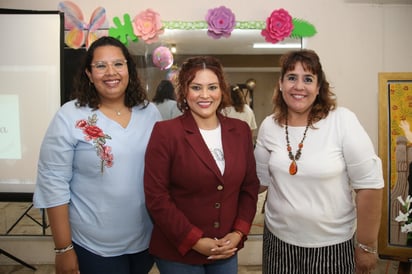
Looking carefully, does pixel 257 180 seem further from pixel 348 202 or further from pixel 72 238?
pixel 72 238

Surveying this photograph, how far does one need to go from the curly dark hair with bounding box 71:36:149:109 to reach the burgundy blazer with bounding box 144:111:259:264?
258 mm

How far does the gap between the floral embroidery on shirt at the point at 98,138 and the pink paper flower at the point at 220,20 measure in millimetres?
1606

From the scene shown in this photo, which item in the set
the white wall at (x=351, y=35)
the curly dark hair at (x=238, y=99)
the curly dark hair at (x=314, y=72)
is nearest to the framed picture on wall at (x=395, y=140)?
the white wall at (x=351, y=35)

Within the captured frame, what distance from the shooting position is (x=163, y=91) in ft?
9.11

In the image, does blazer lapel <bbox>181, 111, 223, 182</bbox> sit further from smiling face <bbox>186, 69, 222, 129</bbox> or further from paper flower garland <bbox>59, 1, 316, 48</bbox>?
paper flower garland <bbox>59, 1, 316, 48</bbox>

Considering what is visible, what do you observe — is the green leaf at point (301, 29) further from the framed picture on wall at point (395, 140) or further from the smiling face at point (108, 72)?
the smiling face at point (108, 72)

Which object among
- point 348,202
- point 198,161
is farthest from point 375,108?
point 198,161

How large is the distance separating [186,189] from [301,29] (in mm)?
1942

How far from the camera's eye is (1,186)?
8.36 feet

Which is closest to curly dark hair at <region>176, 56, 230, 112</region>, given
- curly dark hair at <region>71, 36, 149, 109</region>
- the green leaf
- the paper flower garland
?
curly dark hair at <region>71, 36, 149, 109</region>

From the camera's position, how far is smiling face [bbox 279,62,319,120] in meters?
1.45

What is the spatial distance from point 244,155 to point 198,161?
211 millimetres

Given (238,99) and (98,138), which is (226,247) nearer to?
(98,138)

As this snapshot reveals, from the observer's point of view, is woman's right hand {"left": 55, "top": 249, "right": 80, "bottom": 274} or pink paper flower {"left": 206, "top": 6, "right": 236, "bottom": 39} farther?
pink paper flower {"left": 206, "top": 6, "right": 236, "bottom": 39}
